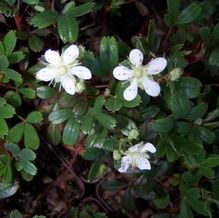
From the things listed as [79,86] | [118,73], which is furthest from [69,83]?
[118,73]

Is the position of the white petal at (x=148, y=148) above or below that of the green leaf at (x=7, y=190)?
above

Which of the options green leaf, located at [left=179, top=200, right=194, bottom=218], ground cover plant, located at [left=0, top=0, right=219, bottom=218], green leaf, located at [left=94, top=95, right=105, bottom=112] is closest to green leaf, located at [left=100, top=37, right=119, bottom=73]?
ground cover plant, located at [left=0, top=0, right=219, bottom=218]

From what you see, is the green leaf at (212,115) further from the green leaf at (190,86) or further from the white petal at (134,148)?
the white petal at (134,148)

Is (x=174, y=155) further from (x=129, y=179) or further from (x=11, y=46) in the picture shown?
(x=11, y=46)

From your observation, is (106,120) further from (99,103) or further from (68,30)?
(68,30)

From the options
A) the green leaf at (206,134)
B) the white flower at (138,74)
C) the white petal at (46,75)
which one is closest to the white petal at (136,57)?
the white flower at (138,74)

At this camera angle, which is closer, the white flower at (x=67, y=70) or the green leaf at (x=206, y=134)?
the white flower at (x=67, y=70)
